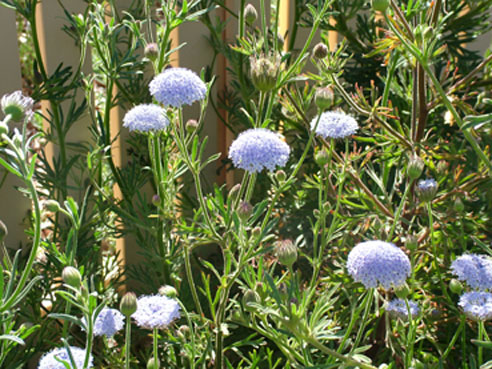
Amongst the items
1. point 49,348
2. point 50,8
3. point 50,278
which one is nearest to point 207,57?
point 50,8

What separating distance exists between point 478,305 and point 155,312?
60cm

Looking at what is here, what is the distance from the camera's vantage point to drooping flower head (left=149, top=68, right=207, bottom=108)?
106 centimetres

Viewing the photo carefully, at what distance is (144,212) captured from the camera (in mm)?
1539

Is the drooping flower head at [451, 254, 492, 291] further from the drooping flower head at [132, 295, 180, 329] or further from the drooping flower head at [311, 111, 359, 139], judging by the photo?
the drooping flower head at [132, 295, 180, 329]

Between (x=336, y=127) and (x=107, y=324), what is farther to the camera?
(x=336, y=127)

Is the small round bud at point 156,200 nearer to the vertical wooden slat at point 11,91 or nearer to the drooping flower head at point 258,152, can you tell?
the drooping flower head at point 258,152

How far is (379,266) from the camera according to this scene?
913mm

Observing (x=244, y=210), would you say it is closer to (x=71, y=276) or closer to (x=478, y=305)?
(x=71, y=276)

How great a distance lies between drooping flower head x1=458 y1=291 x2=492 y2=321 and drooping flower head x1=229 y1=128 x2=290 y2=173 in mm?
437

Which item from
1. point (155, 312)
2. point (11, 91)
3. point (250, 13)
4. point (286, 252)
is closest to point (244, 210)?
point (286, 252)

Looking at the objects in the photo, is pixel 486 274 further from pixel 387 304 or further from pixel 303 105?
pixel 303 105

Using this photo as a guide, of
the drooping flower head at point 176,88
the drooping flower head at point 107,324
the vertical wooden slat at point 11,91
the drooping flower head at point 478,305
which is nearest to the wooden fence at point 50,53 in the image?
the vertical wooden slat at point 11,91

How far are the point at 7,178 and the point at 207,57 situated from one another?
81 centimetres

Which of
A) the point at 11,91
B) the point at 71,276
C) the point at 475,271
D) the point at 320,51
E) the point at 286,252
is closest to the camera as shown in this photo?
the point at 71,276
